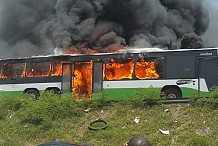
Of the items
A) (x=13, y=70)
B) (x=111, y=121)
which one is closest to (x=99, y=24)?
(x=13, y=70)

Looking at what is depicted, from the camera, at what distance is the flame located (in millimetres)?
19062

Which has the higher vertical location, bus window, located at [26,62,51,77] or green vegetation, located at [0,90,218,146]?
bus window, located at [26,62,51,77]

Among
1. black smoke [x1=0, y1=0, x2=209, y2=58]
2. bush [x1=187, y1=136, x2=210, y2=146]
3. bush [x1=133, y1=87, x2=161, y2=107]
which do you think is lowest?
bush [x1=187, y1=136, x2=210, y2=146]

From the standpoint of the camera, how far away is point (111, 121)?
13750mm

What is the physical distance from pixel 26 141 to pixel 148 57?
7.33 metres

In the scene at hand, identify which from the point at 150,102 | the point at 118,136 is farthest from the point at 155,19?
the point at 118,136

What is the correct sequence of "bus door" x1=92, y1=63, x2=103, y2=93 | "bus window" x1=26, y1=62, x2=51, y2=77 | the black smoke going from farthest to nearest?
the black smoke
"bus window" x1=26, y1=62, x2=51, y2=77
"bus door" x1=92, y1=63, x2=103, y2=93

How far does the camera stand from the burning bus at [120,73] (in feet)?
57.5

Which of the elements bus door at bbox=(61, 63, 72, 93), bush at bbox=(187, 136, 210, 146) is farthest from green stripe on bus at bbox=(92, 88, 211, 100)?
bush at bbox=(187, 136, 210, 146)

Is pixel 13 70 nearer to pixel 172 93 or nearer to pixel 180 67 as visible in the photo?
pixel 172 93

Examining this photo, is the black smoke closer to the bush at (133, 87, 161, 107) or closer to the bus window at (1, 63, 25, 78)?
the bus window at (1, 63, 25, 78)

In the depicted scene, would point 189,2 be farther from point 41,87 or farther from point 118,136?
point 118,136

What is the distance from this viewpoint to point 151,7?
3553 cm

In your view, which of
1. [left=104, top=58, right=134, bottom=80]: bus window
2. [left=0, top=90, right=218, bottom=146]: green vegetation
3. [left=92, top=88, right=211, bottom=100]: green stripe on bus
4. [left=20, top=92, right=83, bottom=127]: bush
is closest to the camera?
[left=0, top=90, right=218, bottom=146]: green vegetation
